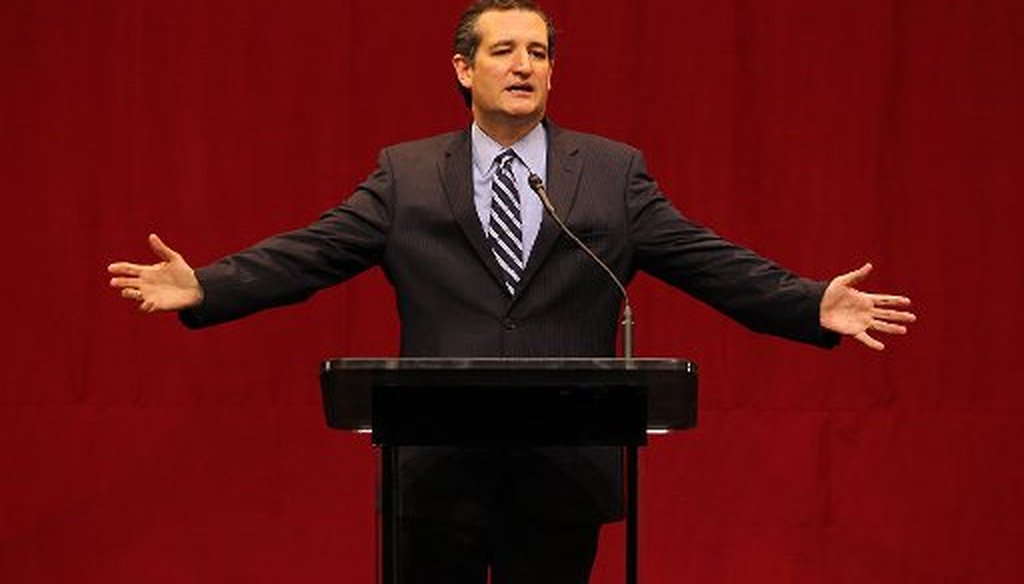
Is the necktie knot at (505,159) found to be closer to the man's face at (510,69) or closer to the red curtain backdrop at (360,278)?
the man's face at (510,69)

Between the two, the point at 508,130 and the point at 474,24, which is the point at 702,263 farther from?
the point at 474,24

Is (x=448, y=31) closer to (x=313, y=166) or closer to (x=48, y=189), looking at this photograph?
(x=313, y=166)

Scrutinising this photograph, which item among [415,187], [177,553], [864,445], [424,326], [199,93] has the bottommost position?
[177,553]

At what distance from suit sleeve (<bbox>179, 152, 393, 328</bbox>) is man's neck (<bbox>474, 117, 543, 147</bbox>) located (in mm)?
177

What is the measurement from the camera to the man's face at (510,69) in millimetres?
2674

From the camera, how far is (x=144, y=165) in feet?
13.3

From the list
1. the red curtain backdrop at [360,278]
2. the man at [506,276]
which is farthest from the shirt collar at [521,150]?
the red curtain backdrop at [360,278]

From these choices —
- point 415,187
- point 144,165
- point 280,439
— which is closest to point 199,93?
point 144,165

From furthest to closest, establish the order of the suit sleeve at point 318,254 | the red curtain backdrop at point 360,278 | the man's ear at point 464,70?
the red curtain backdrop at point 360,278 < the man's ear at point 464,70 < the suit sleeve at point 318,254

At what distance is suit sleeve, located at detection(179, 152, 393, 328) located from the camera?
2.60 metres

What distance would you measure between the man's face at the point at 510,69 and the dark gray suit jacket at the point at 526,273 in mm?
59

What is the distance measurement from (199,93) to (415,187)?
155cm

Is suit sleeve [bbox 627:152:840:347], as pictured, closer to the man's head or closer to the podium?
the man's head

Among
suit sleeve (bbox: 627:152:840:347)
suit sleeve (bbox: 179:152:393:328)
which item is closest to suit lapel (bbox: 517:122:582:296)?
suit sleeve (bbox: 627:152:840:347)
